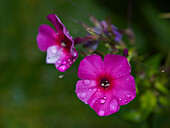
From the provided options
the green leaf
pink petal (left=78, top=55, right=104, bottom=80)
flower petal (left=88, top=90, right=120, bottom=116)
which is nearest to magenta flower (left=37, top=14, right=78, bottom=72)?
pink petal (left=78, top=55, right=104, bottom=80)

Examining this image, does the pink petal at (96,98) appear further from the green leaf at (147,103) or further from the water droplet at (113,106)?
the green leaf at (147,103)

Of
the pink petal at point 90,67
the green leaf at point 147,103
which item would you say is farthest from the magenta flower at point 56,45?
the green leaf at point 147,103

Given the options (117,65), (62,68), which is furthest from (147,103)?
(62,68)

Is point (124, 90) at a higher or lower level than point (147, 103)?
higher

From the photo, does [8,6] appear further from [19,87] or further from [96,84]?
[96,84]

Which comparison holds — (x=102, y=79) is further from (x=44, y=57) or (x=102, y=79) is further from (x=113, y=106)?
(x=44, y=57)

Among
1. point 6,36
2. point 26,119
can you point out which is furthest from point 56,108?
point 6,36
